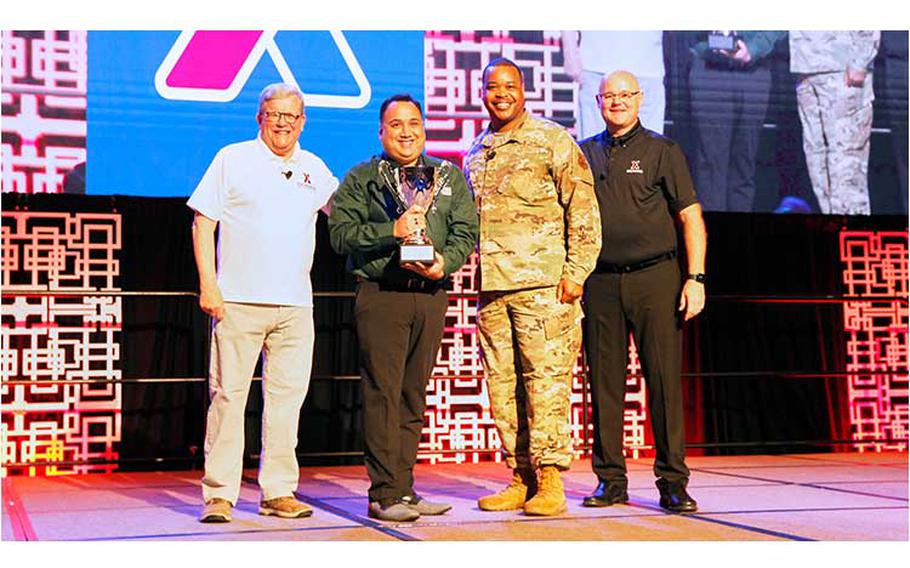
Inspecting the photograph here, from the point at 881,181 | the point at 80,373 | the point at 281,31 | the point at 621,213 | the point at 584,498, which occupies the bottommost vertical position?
the point at 584,498

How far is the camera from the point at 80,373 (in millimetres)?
5125

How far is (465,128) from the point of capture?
5.55m

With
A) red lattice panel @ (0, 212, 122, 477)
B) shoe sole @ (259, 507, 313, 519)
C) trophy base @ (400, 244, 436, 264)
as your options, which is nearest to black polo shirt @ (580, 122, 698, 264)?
trophy base @ (400, 244, 436, 264)

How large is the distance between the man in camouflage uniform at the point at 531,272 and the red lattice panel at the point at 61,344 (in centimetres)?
229

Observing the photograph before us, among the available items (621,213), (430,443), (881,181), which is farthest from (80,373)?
(881,181)

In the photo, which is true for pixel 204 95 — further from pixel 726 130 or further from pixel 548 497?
pixel 548 497

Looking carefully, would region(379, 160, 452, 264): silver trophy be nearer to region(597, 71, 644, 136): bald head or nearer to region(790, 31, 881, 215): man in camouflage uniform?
region(597, 71, 644, 136): bald head

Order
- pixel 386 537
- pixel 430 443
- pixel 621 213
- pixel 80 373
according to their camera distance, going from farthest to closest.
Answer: pixel 430 443 → pixel 80 373 → pixel 621 213 → pixel 386 537

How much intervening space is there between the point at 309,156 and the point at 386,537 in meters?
1.26

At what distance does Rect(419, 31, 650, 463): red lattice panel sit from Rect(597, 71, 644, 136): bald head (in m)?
1.79

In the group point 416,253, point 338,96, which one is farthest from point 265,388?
point 338,96

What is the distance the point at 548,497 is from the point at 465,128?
255cm

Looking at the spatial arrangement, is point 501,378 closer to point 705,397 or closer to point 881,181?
point 705,397

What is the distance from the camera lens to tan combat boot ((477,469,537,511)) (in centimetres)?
357
